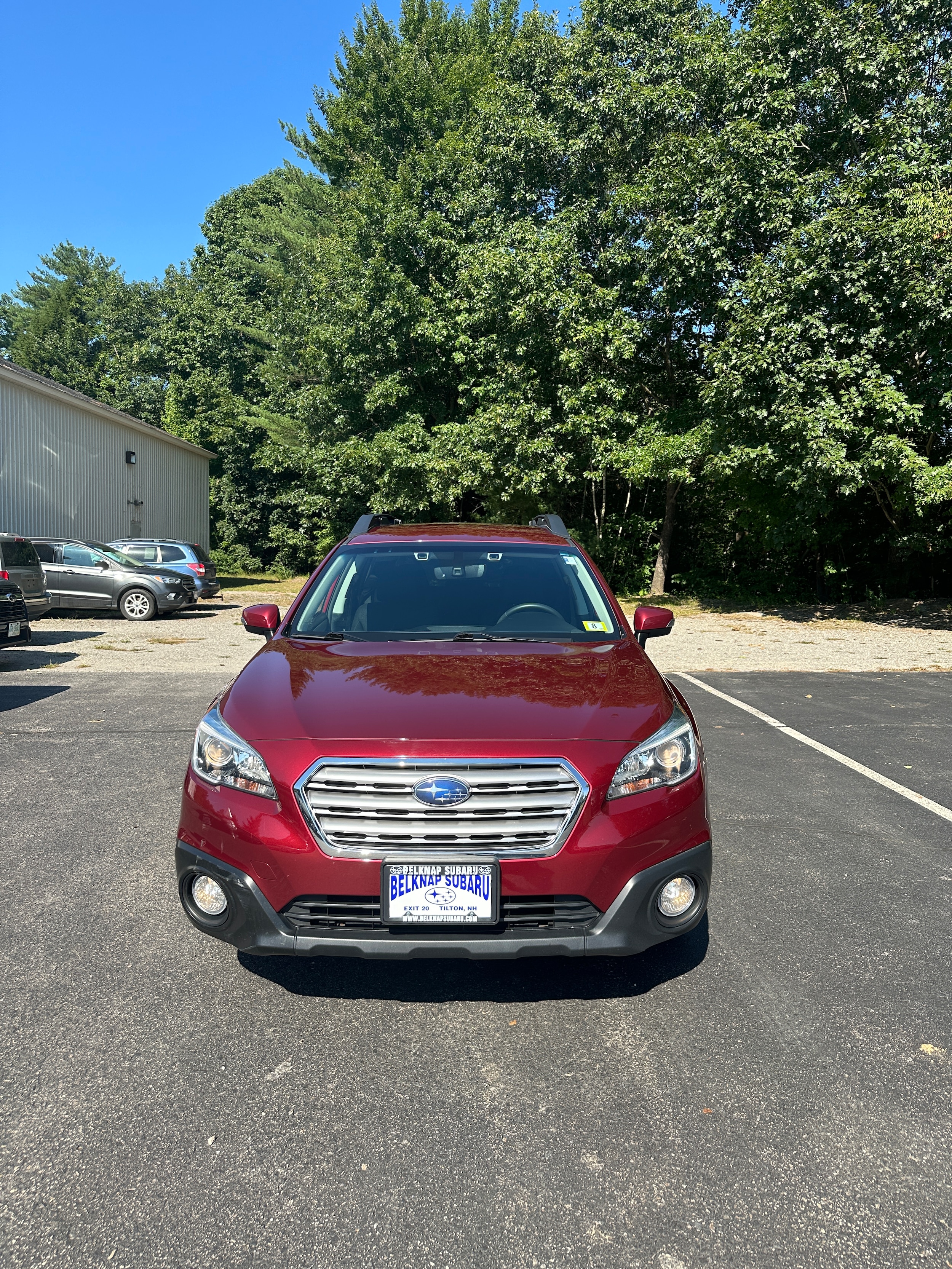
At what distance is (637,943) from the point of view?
295 centimetres

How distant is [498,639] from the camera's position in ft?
13.3

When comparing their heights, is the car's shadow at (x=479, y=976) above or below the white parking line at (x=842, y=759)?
below

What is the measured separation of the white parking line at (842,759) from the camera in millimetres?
5797

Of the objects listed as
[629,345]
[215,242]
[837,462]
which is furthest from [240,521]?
[837,462]

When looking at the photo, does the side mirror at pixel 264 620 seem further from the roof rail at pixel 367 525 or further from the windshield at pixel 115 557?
the windshield at pixel 115 557

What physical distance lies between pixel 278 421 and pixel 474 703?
115 ft

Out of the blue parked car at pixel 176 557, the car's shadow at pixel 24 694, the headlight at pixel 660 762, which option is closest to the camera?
the headlight at pixel 660 762

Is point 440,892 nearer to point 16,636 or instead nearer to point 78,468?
point 16,636

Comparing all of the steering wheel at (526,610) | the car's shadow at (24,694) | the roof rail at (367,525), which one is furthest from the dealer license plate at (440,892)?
the car's shadow at (24,694)

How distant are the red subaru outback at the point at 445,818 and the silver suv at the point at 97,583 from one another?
53.6 feet

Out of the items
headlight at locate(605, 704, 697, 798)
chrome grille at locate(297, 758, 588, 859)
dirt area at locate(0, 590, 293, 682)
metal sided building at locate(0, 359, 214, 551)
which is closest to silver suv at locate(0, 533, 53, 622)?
dirt area at locate(0, 590, 293, 682)

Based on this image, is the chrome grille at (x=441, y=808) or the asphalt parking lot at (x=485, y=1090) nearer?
the asphalt parking lot at (x=485, y=1090)

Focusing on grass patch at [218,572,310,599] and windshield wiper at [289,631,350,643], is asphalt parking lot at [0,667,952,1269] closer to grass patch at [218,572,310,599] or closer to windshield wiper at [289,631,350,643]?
windshield wiper at [289,631,350,643]

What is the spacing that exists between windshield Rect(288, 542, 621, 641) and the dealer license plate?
1.45 m
